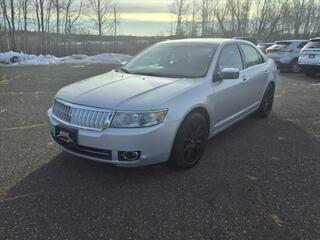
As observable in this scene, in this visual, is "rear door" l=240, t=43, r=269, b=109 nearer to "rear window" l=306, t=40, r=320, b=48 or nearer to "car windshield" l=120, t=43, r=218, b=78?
"car windshield" l=120, t=43, r=218, b=78

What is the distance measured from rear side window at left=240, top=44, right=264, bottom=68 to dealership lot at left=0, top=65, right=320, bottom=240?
1.23 meters

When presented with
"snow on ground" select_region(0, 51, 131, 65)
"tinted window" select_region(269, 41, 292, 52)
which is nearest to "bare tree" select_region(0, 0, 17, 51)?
"snow on ground" select_region(0, 51, 131, 65)

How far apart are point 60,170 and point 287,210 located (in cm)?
261

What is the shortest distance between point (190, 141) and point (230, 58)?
68.7 inches

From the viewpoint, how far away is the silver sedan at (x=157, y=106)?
11.8 feet

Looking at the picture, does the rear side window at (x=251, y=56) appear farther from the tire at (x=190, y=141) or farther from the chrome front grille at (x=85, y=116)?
the chrome front grille at (x=85, y=116)

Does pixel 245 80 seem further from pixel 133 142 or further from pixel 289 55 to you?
pixel 289 55

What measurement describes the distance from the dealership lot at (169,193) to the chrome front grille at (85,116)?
2.19 ft

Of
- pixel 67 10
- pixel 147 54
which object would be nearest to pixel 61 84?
pixel 147 54

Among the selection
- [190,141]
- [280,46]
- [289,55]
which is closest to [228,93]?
[190,141]

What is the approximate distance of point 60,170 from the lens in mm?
4152

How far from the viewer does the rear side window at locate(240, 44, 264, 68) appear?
5.75 meters

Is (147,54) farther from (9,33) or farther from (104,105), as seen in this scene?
(9,33)

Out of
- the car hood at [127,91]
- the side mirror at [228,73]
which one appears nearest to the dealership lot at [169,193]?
the car hood at [127,91]
